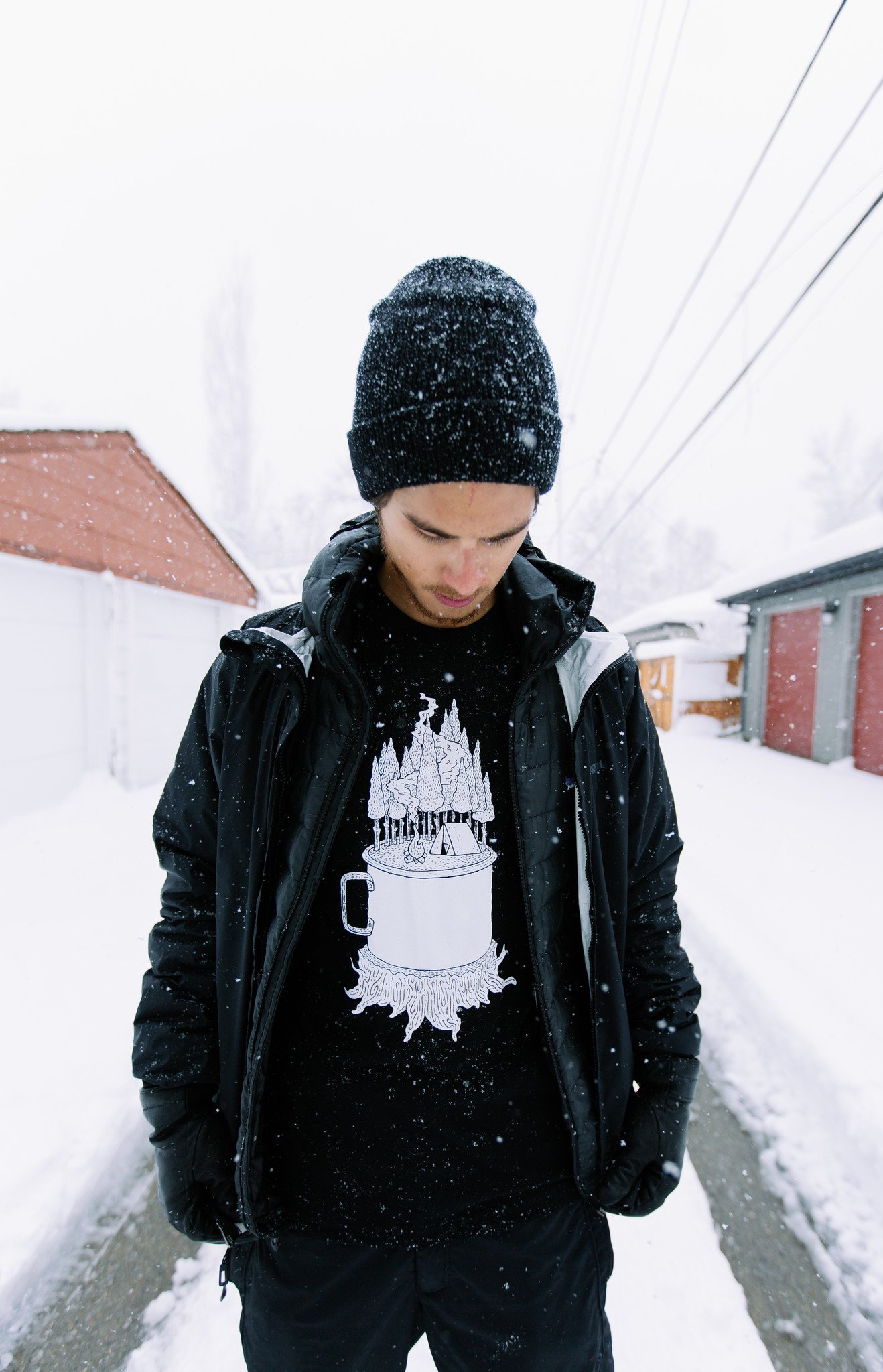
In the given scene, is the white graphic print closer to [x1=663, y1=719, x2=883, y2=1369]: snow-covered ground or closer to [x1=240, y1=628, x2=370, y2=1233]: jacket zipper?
[x1=240, y1=628, x2=370, y2=1233]: jacket zipper

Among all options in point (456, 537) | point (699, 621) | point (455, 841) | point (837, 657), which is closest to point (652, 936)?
point (455, 841)

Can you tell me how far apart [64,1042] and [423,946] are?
277 cm

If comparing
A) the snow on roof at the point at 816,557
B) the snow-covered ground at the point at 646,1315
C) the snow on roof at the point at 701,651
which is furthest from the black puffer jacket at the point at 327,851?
the snow on roof at the point at 701,651

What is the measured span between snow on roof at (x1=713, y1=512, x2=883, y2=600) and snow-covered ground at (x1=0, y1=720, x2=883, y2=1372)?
227 inches

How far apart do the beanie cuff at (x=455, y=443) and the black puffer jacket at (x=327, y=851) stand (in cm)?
20

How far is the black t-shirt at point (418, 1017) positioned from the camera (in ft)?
3.68

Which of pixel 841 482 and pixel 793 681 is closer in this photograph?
pixel 793 681

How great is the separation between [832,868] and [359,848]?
601 cm

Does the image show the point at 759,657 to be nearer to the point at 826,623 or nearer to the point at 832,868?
the point at 826,623

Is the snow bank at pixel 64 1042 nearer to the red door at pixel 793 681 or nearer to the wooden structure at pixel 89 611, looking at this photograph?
the wooden structure at pixel 89 611

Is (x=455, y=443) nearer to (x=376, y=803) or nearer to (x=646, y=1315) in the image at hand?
(x=376, y=803)

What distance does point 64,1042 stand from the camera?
9.86 feet

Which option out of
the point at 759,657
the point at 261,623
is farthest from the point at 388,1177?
the point at 759,657

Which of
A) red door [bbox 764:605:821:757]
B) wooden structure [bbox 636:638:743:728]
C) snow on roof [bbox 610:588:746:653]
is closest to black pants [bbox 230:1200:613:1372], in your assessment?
red door [bbox 764:605:821:757]
